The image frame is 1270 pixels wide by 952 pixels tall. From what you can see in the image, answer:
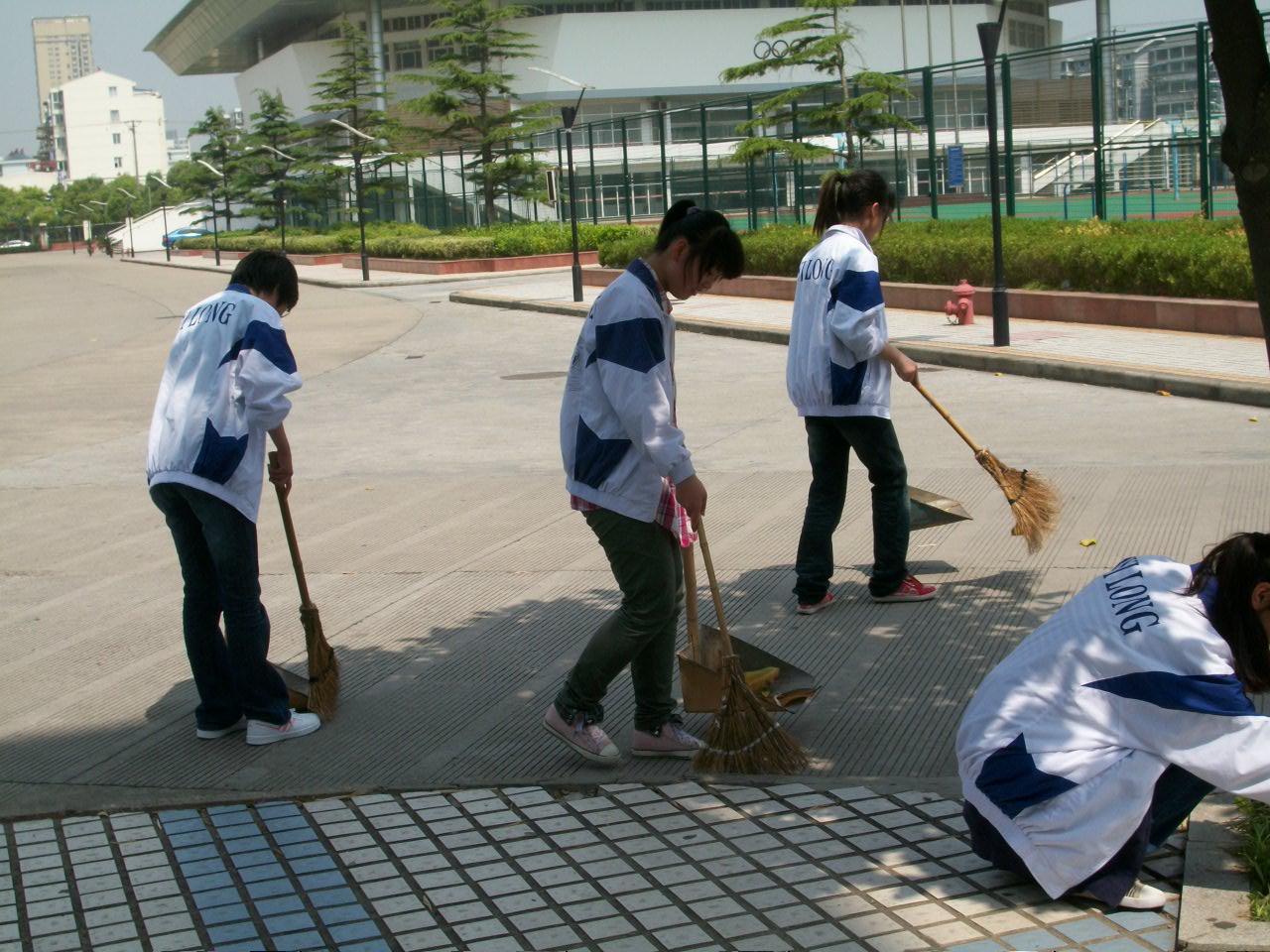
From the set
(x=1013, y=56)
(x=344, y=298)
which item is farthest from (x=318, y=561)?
(x=344, y=298)

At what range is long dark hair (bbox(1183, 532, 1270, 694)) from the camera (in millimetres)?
3443

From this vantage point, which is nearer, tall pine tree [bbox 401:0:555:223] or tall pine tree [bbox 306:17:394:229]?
tall pine tree [bbox 401:0:555:223]

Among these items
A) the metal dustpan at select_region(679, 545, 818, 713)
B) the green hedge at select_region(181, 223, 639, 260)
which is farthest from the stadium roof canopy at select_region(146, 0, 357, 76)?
the metal dustpan at select_region(679, 545, 818, 713)

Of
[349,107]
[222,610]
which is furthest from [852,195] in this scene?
[349,107]

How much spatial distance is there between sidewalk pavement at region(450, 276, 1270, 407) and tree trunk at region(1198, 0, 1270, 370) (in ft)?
27.1

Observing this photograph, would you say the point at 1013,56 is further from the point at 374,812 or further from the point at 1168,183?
the point at 374,812

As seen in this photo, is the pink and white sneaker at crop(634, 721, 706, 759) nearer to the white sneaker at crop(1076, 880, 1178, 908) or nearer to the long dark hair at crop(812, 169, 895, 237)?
the white sneaker at crop(1076, 880, 1178, 908)

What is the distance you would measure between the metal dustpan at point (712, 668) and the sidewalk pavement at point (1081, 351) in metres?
7.66

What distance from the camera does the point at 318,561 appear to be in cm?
821

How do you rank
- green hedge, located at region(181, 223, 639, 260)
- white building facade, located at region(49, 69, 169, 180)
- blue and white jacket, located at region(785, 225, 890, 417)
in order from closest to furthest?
blue and white jacket, located at region(785, 225, 890, 417) → green hedge, located at region(181, 223, 639, 260) → white building facade, located at region(49, 69, 169, 180)

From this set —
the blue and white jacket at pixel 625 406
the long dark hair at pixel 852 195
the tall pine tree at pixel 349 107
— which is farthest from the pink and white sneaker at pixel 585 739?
the tall pine tree at pixel 349 107

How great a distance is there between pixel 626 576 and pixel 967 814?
1.39 meters

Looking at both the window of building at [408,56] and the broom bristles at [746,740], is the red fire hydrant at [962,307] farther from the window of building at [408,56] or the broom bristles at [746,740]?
the window of building at [408,56]

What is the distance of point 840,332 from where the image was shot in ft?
20.3
